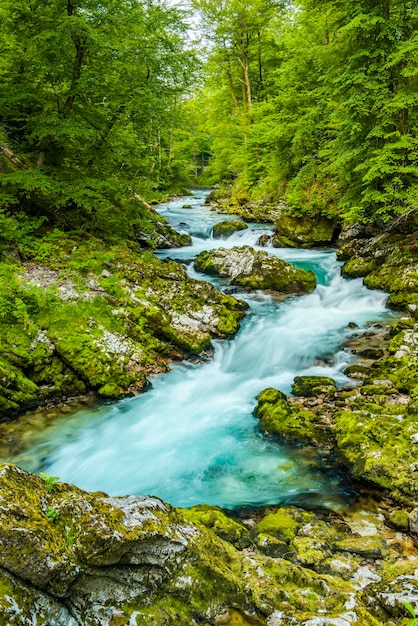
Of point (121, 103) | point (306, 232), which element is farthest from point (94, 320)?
point (306, 232)

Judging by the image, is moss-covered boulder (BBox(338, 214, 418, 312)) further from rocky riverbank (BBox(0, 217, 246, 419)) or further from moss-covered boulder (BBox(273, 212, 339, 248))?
rocky riverbank (BBox(0, 217, 246, 419))

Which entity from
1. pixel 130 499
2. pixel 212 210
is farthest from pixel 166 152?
pixel 130 499

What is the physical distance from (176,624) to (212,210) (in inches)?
971

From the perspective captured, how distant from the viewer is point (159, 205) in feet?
90.7

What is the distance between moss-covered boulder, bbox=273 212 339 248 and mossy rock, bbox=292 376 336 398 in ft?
29.9

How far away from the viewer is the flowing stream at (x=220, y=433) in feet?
18.0

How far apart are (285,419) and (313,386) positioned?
4.34ft

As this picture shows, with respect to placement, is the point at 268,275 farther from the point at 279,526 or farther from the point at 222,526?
the point at 222,526

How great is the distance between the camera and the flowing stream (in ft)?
18.0

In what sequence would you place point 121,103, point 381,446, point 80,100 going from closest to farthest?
point 381,446 < point 121,103 < point 80,100

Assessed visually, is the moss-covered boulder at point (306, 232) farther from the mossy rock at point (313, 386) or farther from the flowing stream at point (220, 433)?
the mossy rock at point (313, 386)

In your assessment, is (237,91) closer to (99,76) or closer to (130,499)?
(99,76)

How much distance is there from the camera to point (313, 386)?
7418 mm

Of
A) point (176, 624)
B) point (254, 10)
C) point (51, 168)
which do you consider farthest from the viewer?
point (254, 10)
